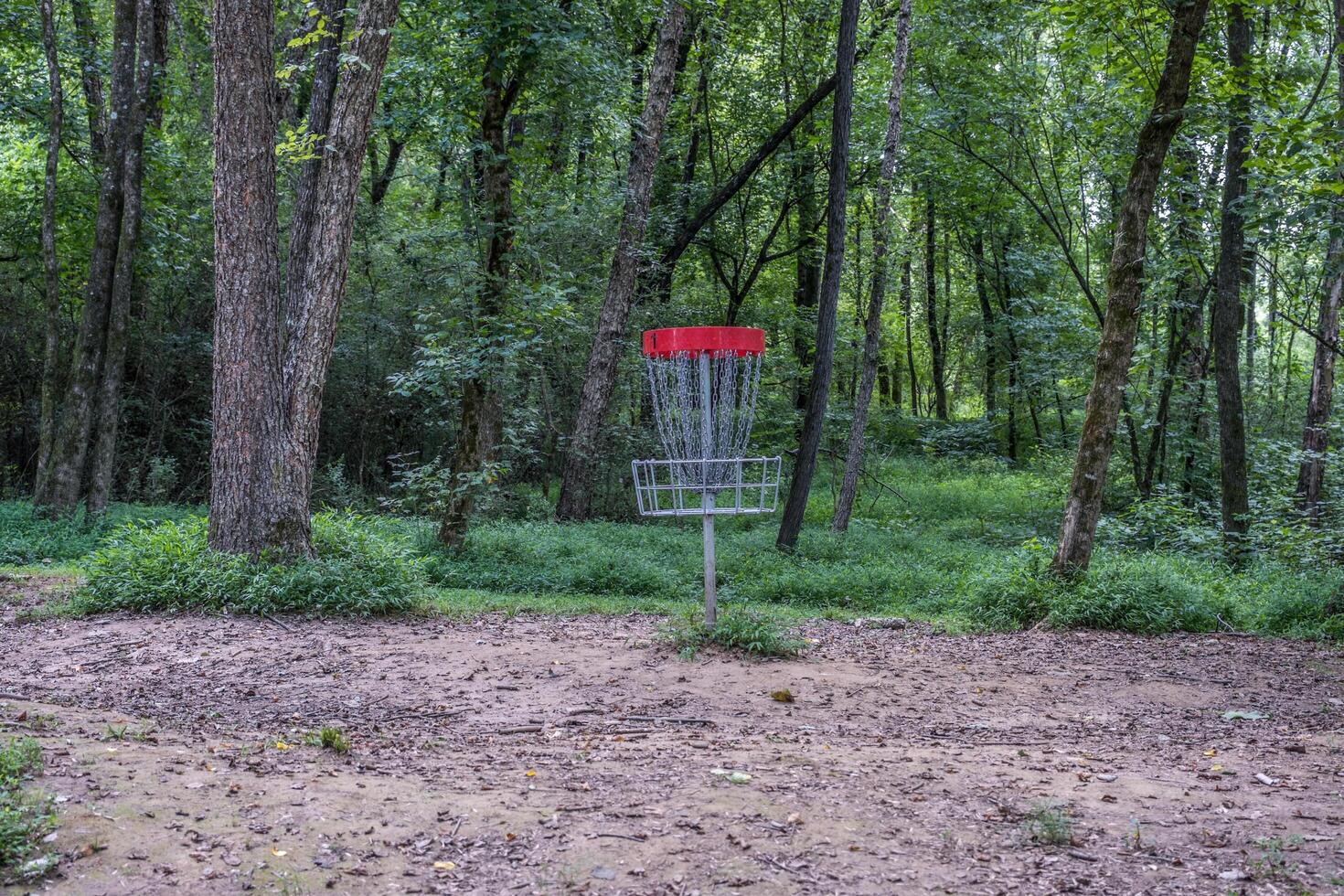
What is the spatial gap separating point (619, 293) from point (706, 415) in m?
8.09

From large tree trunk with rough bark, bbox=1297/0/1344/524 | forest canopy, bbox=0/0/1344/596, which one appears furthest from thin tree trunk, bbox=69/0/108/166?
→ large tree trunk with rough bark, bbox=1297/0/1344/524

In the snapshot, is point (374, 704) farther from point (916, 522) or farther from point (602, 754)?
point (916, 522)

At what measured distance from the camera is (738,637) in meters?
7.00

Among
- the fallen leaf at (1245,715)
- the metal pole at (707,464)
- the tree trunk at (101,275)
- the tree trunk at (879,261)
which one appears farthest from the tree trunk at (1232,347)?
the tree trunk at (101,275)

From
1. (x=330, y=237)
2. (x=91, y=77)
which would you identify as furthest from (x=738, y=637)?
(x=91, y=77)

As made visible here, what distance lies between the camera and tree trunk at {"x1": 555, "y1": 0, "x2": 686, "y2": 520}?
553 inches

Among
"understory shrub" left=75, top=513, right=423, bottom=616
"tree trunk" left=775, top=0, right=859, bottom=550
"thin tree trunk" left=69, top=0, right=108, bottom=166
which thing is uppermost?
"thin tree trunk" left=69, top=0, right=108, bottom=166

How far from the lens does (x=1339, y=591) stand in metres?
8.66

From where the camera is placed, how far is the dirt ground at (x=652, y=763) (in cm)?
338

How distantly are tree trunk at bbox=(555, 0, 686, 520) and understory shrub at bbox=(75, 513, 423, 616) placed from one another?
598 centimetres

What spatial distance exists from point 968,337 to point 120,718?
88.4ft

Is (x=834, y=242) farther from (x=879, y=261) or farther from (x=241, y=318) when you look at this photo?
(x=241, y=318)

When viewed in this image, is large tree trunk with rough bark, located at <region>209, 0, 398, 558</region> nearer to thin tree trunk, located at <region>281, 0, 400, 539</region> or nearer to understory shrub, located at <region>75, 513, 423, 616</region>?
thin tree trunk, located at <region>281, 0, 400, 539</region>

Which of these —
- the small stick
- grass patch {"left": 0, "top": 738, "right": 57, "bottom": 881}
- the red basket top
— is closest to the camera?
grass patch {"left": 0, "top": 738, "right": 57, "bottom": 881}
